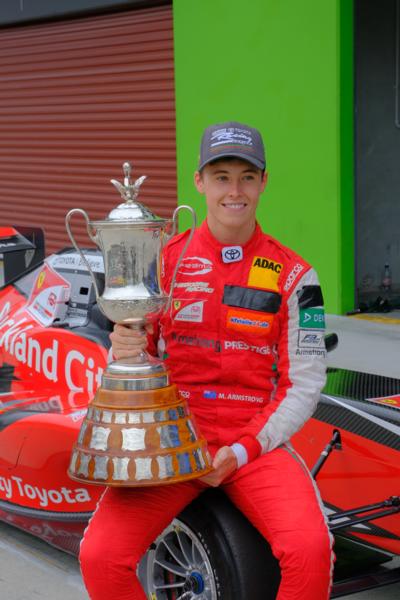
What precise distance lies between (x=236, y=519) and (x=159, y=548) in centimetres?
35

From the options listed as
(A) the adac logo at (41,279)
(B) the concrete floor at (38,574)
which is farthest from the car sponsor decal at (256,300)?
(A) the adac logo at (41,279)

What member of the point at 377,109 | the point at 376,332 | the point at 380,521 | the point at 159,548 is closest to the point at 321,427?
the point at 380,521

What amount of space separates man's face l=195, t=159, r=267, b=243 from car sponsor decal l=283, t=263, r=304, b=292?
0.17 meters

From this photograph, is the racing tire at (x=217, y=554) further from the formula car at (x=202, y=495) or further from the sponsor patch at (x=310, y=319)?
the sponsor patch at (x=310, y=319)

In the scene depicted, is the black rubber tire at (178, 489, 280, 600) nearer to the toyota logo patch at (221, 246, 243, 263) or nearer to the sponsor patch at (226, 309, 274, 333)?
the sponsor patch at (226, 309, 274, 333)

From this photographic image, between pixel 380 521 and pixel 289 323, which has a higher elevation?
pixel 289 323

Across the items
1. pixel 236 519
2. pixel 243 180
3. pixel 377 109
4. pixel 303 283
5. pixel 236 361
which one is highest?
pixel 377 109

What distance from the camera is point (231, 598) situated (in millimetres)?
2641

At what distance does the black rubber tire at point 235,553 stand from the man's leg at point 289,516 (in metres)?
0.06

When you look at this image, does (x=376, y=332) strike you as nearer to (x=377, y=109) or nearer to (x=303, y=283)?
(x=377, y=109)

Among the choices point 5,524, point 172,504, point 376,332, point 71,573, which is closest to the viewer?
point 172,504

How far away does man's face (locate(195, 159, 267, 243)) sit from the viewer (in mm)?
2729

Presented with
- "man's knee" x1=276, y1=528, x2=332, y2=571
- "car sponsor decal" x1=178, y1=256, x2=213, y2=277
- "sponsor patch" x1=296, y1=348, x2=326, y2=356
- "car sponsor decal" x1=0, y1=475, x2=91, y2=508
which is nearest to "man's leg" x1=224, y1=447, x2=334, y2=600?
"man's knee" x1=276, y1=528, x2=332, y2=571

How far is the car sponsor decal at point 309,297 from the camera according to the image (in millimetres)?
2721
